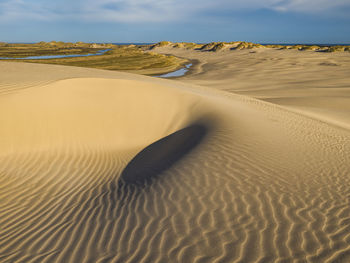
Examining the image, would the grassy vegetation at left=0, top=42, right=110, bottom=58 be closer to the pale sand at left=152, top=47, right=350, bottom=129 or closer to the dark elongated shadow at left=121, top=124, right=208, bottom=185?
the pale sand at left=152, top=47, right=350, bottom=129

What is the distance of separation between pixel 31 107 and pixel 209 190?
236 inches

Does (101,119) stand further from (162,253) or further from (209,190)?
(162,253)

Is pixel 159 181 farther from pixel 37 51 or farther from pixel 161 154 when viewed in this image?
pixel 37 51

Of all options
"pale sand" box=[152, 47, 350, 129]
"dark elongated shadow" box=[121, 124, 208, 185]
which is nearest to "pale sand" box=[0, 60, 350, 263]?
"dark elongated shadow" box=[121, 124, 208, 185]

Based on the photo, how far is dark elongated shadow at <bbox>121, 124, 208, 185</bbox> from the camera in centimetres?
536

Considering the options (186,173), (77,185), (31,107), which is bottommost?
(77,185)

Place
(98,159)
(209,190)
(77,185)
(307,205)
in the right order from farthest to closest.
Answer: (98,159), (77,185), (209,190), (307,205)

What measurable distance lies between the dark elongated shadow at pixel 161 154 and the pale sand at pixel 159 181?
0.12ft

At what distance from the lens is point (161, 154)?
251 inches

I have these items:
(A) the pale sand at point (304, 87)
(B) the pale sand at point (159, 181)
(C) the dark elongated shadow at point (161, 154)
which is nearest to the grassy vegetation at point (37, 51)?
(A) the pale sand at point (304, 87)


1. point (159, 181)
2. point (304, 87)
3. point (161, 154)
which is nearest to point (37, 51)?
point (304, 87)

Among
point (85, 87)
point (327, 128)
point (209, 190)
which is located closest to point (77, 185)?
point (209, 190)

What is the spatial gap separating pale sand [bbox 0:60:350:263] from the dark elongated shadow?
1.4 inches

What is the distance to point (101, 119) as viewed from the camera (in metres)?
7.90
